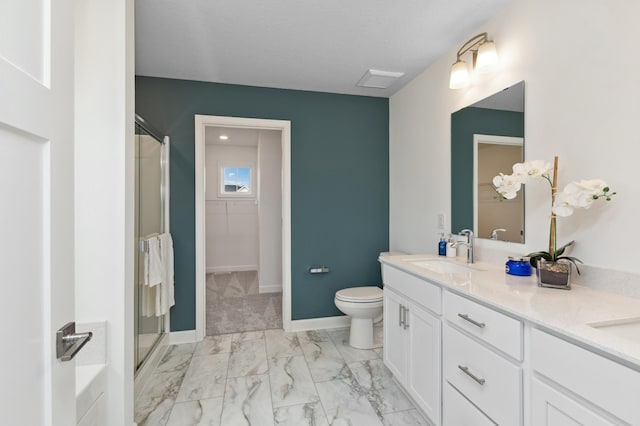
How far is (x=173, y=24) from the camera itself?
1960 millimetres

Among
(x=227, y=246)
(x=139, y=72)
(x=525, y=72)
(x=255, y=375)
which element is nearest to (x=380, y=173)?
(x=525, y=72)

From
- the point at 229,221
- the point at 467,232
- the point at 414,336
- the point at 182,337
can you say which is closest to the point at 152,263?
the point at 182,337

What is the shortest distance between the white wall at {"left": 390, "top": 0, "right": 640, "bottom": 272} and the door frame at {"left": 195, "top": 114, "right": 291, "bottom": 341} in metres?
1.60

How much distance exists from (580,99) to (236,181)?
197 inches

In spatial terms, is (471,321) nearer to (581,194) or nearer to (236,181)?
(581,194)

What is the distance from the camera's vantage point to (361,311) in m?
2.57

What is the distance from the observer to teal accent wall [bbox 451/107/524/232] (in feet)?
6.47

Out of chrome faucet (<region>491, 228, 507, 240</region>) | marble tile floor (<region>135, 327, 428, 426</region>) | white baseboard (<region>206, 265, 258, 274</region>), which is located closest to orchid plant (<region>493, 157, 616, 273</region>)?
chrome faucet (<region>491, 228, 507, 240</region>)

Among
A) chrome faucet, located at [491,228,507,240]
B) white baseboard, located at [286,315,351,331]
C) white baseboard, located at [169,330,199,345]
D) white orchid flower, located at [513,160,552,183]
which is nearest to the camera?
white orchid flower, located at [513,160,552,183]

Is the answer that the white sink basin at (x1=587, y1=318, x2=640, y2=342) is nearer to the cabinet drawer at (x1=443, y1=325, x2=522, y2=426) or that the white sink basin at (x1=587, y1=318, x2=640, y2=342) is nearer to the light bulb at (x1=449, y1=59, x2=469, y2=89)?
the cabinet drawer at (x1=443, y1=325, x2=522, y2=426)

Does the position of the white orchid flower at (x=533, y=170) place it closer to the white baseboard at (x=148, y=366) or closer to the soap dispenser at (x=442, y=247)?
the soap dispenser at (x=442, y=247)

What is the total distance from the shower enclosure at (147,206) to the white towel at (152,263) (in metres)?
0.04

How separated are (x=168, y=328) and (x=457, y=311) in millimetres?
2483

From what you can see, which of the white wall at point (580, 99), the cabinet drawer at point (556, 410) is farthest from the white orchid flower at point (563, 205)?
the cabinet drawer at point (556, 410)
